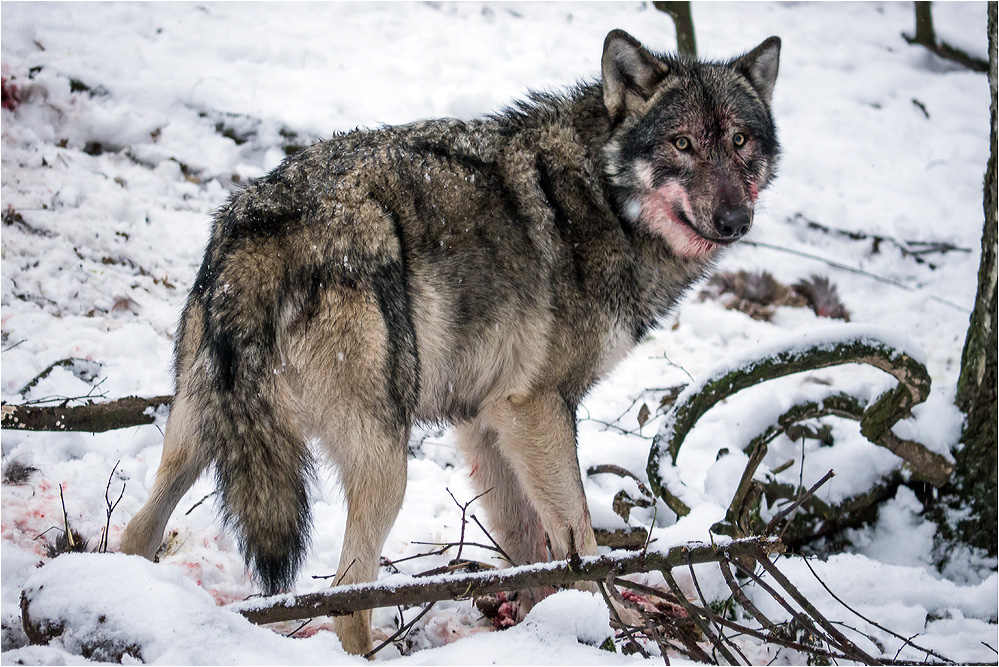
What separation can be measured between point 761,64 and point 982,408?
6.99 ft

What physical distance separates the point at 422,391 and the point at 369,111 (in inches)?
213

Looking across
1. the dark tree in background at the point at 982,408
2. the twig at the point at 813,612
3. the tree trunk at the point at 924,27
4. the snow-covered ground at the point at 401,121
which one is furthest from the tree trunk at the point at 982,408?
the tree trunk at the point at 924,27

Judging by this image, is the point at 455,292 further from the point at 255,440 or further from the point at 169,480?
the point at 169,480

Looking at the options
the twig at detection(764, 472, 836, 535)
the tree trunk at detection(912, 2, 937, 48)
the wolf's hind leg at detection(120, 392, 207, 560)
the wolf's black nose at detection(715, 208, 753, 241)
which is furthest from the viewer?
the tree trunk at detection(912, 2, 937, 48)

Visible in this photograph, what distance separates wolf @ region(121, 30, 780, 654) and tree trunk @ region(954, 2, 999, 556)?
1321 millimetres

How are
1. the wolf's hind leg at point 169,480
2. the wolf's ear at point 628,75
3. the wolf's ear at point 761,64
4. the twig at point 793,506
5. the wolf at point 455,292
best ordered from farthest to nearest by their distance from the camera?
the wolf's ear at point 761,64 < the wolf's ear at point 628,75 < the wolf's hind leg at point 169,480 < the wolf at point 455,292 < the twig at point 793,506

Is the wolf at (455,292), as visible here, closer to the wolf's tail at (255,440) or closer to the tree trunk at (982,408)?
the wolf's tail at (255,440)

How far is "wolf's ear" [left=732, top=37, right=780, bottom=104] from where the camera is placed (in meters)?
3.54

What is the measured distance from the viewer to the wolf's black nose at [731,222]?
9.74 ft

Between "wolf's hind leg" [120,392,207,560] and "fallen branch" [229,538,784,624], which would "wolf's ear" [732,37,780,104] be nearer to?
"fallen branch" [229,538,784,624]

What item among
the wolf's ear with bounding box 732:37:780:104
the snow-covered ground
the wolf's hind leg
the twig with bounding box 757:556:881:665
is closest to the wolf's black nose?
the snow-covered ground

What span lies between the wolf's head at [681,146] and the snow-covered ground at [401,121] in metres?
0.41

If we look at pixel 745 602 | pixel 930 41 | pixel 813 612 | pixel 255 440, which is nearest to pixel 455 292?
pixel 255 440

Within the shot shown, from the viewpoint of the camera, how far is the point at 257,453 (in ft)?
8.01
